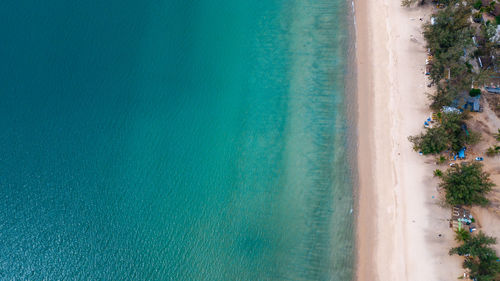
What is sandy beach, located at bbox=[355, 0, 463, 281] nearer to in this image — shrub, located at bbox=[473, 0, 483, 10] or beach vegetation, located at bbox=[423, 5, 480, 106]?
beach vegetation, located at bbox=[423, 5, 480, 106]

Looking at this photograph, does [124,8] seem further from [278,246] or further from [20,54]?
[278,246]

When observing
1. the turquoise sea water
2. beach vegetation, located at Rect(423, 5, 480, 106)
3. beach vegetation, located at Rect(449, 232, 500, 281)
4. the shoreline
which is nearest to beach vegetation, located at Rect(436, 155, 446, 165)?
beach vegetation, located at Rect(423, 5, 480, 106)

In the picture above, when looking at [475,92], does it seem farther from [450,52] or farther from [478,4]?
[478,4]

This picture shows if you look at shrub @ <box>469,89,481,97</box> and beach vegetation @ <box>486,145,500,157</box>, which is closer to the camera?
beach vegetation @ <box>486,145,500,157</box>

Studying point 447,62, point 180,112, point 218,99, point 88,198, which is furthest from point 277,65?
point 88,198

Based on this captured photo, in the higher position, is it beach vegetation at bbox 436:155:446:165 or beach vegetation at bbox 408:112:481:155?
beach vegetation at bbox 408:112:481:155

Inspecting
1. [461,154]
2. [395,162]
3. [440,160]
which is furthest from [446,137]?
[395,162]
